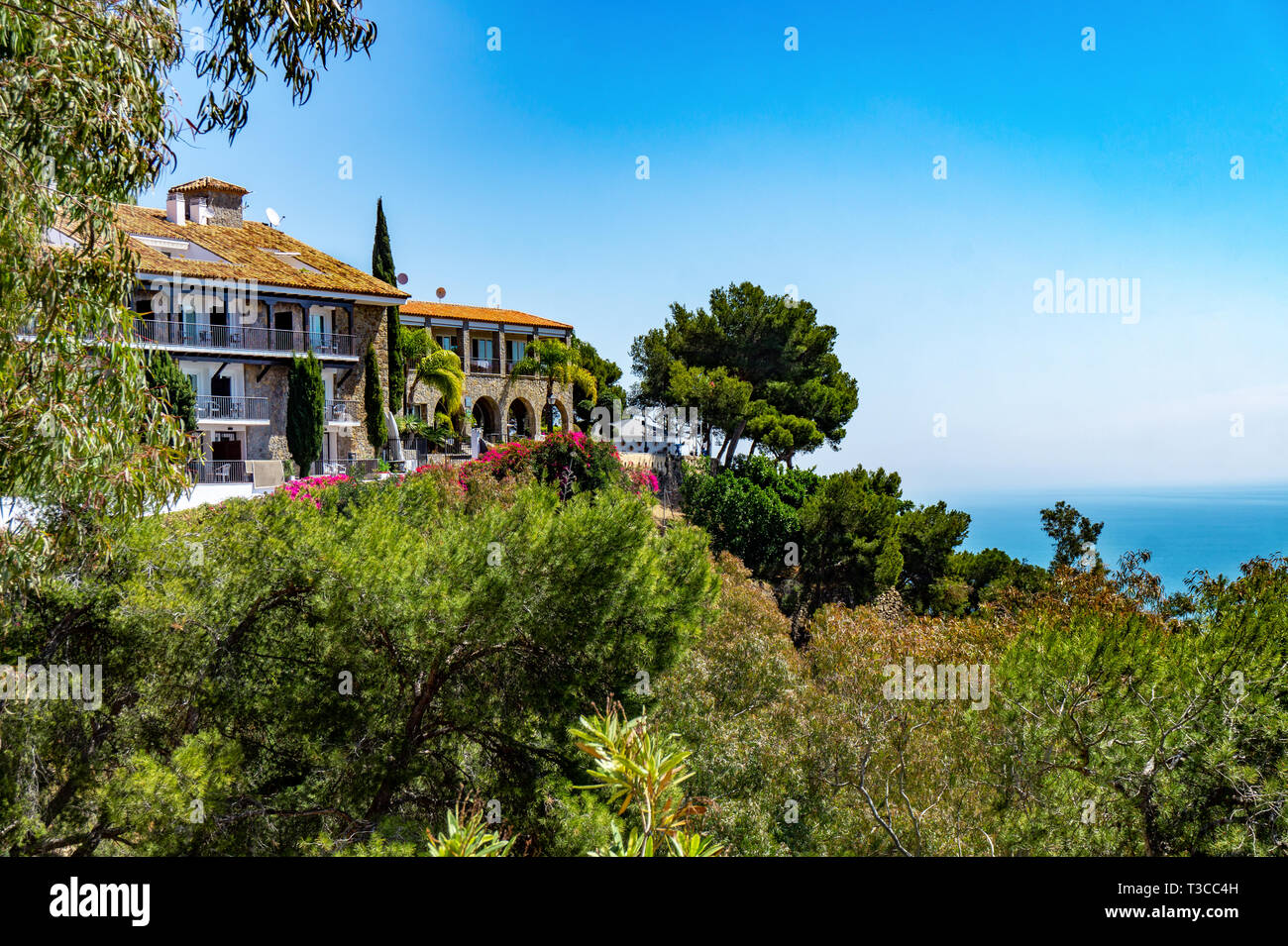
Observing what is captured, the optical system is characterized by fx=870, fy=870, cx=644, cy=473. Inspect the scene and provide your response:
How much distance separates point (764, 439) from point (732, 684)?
25.1m

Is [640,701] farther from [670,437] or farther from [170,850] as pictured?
[670,437]

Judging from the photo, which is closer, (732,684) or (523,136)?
(732,684)

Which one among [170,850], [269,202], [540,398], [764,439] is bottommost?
[170,850]

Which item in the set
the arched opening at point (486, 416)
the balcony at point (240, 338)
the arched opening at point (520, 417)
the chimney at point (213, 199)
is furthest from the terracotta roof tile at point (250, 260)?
the arched opening at point (520, 417)

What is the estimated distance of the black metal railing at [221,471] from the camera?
25.7m

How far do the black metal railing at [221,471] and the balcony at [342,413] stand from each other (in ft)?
17.0

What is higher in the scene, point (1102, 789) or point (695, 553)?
point (695, 553)

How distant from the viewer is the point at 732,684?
46.4 feet

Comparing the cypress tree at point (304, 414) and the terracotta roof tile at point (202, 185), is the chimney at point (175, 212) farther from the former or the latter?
the cypress tree at point (304, 414)

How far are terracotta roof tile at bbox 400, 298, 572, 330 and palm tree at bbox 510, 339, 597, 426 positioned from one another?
2164mm

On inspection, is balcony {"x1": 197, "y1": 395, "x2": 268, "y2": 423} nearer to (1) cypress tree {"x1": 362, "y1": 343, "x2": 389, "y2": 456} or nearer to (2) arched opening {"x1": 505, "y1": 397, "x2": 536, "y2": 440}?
(1) cypress tree {"x1": 362, "y1": 343, "x2": 389, "y2": 456}

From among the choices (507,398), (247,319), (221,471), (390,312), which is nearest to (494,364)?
(507,398)
